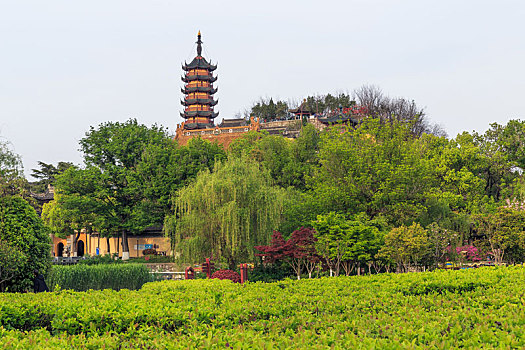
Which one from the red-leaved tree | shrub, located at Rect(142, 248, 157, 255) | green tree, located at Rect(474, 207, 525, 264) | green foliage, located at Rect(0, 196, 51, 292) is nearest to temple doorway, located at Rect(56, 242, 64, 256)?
shrub, located at Rect(142, 248, 157, 255)

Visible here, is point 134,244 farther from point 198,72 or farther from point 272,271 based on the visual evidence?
point 198,72

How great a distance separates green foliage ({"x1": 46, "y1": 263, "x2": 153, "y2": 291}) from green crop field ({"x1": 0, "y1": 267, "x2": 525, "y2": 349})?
31.5 ft

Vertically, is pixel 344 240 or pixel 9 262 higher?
pixel 9 262

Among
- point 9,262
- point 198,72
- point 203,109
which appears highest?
point 198,72

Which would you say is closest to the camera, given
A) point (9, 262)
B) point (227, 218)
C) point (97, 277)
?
point (9, 262)

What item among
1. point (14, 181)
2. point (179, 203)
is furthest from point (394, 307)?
point (179, 203)

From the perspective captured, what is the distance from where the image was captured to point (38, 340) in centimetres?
488

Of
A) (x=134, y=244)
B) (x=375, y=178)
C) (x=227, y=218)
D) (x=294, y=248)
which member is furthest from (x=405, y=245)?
(x=134, y=244)

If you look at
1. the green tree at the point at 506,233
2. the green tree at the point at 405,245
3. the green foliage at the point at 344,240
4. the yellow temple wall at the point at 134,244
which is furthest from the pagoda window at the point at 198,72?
the green tree at the point at 405,245

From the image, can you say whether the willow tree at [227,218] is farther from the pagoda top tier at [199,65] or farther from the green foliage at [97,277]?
the pagoda top tier at [199,65]

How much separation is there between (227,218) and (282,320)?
14.3 meters

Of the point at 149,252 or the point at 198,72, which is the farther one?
the point at 198,72

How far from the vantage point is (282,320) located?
543cm

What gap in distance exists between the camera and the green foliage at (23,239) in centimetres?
1050
